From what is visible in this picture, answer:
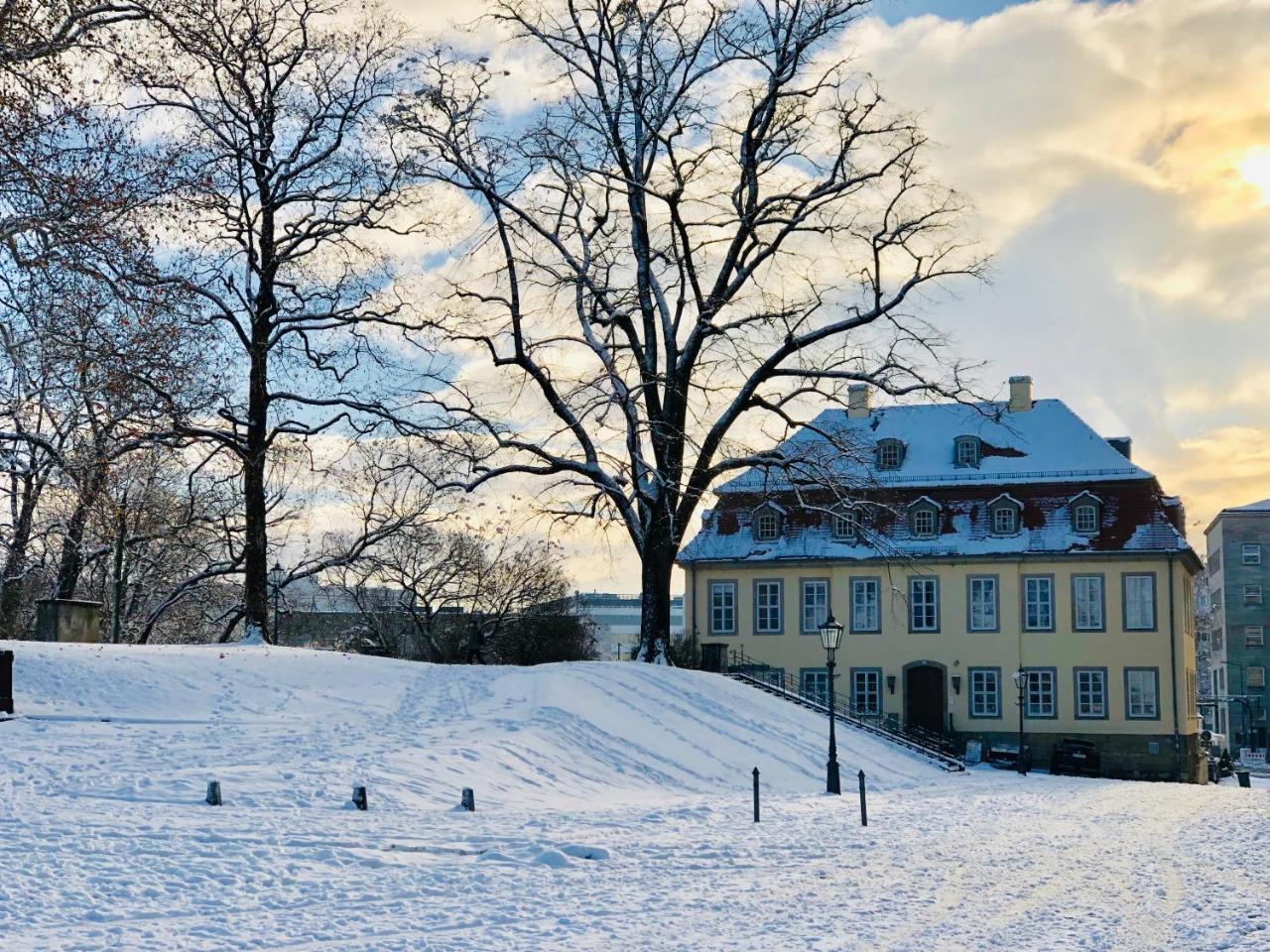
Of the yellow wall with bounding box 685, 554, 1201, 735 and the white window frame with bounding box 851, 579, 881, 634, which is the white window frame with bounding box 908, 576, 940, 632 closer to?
the yellow wall with bounding box 685, 554, 1201, 735

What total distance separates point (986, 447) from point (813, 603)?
25.5ft

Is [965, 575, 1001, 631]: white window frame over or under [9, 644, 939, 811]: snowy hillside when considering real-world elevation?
over

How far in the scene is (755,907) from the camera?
40.1 feet

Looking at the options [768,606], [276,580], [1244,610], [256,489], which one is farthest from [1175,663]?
[1244,610]

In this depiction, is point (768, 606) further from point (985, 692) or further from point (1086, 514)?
point (1086, 514)

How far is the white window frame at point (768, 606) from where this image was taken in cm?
4862

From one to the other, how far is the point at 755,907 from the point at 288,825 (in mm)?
5876

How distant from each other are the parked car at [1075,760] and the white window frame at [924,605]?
5543 millimetres

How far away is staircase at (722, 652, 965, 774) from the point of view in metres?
36.3

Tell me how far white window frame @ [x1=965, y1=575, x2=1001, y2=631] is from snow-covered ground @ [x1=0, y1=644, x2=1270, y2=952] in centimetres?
1519

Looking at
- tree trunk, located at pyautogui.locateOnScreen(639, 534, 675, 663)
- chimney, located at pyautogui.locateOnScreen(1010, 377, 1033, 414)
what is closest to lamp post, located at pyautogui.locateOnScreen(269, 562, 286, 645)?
tree trunk, located at pyautogui.locateOnScreen(639, 534, 675, 663)

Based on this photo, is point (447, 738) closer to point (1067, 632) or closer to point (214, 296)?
point (214, 296)

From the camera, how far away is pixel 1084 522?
46000 millimetres

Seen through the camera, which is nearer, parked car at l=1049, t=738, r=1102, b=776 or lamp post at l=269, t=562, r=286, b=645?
lamp post at l=269, t=562, r=286, b=645
